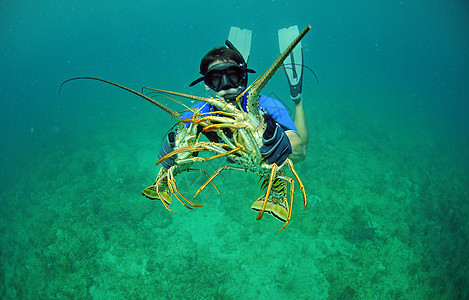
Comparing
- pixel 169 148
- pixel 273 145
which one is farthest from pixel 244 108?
pixel 273 145

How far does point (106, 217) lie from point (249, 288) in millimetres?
5365

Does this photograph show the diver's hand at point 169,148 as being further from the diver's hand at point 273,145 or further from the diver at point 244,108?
the diver's hand at point 273,145

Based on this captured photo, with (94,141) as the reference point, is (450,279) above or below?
above

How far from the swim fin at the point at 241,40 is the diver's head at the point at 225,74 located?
9.73 ft

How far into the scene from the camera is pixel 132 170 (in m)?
9.52

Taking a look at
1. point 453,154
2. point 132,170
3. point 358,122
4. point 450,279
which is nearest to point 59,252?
point 132,170

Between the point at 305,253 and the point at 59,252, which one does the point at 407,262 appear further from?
the point at 59,252

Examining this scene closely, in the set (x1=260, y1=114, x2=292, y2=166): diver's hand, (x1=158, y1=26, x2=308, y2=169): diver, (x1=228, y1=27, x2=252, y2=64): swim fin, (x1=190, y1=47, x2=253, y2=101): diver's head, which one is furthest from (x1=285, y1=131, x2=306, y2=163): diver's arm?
(x1=228, y1=27, x2=252, y2=64): swim fin

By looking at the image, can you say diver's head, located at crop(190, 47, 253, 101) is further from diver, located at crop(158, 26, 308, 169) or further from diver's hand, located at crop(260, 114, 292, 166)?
diver's hand, located at crop(260, 114, 292, 166)

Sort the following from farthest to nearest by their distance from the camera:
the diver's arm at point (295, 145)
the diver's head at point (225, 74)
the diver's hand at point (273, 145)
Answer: the diver's arm at point (295, 145) < the diver's head at point (225, 74) < the diver's hand at point (273, 145)

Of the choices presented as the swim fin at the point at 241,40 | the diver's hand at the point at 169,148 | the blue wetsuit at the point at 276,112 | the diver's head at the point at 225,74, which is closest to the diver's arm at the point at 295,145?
the blue wetsuit at the point at 276,112

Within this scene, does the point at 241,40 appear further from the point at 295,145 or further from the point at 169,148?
Answer: the point at 169,148

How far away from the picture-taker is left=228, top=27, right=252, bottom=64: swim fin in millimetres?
5562

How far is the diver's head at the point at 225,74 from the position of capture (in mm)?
2727
